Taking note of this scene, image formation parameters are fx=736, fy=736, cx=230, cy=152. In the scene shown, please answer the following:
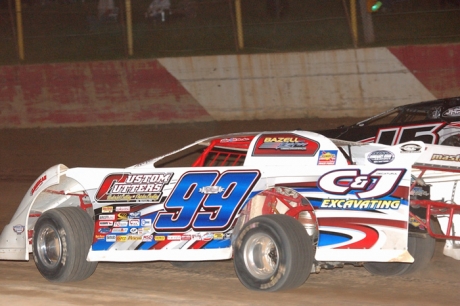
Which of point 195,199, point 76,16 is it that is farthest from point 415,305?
point 76,16

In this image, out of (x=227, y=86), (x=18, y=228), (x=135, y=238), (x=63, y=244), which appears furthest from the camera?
(x=227, y=86)

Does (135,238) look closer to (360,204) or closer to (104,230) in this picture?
(104,230)

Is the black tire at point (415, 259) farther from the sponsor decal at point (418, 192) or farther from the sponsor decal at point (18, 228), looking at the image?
the sponsor decal at point (18, 228)

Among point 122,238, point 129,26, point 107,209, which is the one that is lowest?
point 122,238

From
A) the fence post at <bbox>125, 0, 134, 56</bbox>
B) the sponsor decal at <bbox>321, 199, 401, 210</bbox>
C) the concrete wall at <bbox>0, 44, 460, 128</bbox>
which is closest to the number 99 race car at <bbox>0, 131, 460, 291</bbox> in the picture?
the sponsor decal at <bbox>321, 199, 401, 210</bbox>

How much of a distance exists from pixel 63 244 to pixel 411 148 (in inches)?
128

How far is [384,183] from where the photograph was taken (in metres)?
5.79

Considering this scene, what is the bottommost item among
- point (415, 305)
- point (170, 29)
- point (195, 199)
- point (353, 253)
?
point (415, 305)

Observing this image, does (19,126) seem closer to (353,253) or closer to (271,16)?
(271,16)

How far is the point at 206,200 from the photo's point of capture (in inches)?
251

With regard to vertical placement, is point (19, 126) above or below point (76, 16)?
below

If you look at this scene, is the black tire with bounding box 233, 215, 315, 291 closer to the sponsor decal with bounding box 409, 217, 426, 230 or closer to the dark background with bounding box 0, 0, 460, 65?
the sponsor decal with bounding box 409, 217, 426, 230

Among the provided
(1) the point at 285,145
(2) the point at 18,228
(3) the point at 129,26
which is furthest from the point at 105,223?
(3) the point at 129,26

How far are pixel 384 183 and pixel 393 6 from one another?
1285cm
